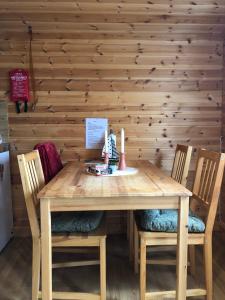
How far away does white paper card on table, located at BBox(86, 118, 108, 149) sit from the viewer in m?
2.92

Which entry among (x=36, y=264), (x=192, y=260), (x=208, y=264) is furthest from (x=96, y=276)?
(x=208, y=264)

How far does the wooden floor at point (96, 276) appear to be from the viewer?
200 cm

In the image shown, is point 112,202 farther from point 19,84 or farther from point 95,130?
point 19,84

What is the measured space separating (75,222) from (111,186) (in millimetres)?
362

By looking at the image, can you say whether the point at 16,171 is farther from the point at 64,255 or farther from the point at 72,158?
the point at 64,255

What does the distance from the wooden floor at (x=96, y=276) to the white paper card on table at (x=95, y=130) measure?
3.49 feet

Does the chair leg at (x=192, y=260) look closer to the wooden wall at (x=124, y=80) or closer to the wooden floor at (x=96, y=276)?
the wooden floor at (x=96, y=276)

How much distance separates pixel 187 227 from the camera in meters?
1.62

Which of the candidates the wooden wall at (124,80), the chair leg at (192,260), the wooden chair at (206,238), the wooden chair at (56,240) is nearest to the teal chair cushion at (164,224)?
the wooden chair at (206,238)

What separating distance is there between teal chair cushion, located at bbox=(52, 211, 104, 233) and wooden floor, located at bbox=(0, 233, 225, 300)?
54cm

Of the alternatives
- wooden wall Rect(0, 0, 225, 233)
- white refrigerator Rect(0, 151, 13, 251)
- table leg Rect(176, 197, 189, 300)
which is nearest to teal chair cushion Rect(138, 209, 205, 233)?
table leg Rect(176, 197, 189, 300)

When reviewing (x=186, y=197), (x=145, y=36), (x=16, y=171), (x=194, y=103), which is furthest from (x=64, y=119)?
(x=186, y=197)

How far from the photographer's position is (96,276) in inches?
87.2

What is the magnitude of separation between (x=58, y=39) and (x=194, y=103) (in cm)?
151
